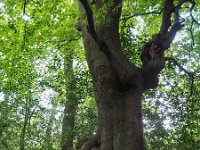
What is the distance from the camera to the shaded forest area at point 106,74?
209 inches

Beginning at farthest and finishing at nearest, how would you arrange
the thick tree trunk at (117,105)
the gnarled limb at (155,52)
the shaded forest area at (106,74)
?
1. the gnarled limb at (155,52)
2. the shaded forest area at (106,74)
3. the thick tree trunk at (117,105)

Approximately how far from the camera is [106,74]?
544cm

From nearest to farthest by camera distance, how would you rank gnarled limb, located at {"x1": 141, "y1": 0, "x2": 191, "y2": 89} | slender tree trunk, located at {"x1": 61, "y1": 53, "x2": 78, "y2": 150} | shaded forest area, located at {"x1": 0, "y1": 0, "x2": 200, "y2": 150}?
shaded forest area, located at {"x1": 0, "y1": 0, "x2": 200, "y2": 150} → gnarled limb, located at {"x1": 141, "y1": 0, "x2": 191, "y2": 89} → slender tree trunk, located at {"x1": 61, "y1": 53, "x2": 78, "y2": 150}

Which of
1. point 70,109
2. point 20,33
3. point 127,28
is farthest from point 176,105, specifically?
point 20,33

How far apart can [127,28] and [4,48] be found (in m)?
4.22

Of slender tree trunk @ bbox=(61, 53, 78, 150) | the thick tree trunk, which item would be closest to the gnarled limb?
the thick tree trunk

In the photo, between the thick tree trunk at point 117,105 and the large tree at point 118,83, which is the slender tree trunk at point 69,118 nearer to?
the large tree at point 118,83

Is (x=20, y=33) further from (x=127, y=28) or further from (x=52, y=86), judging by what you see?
(x=127, y=28)

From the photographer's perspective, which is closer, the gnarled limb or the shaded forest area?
the shaded forest area

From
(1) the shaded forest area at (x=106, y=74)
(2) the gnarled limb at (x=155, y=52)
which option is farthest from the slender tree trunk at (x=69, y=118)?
(2) the gnarled limb at (x=155, y=52)

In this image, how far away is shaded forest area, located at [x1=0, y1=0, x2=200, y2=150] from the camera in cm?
532

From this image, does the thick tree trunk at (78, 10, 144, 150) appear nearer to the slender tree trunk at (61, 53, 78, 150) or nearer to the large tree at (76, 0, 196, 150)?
the large tree at (76, 0, 196, 150)

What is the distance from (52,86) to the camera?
394 inches

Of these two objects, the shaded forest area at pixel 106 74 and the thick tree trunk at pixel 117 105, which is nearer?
the thick tree trunk at pixel 117 105
